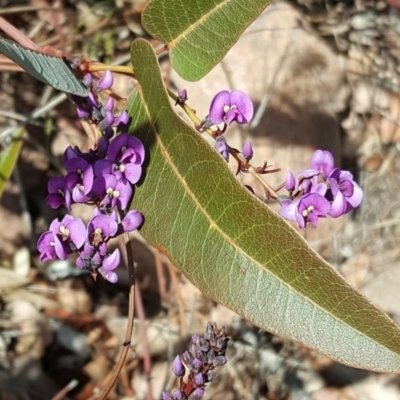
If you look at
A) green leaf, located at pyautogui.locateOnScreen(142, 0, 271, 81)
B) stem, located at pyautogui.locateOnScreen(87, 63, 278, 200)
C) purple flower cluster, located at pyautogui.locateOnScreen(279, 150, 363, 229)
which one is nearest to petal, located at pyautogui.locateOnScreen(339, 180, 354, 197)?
purple flower cluster, located at pyautogui.locateOnScreen(279, 150, 363, 229)

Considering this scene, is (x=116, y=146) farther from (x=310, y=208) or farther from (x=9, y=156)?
(x=9, y=156)

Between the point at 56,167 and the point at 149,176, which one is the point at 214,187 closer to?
the point at 149,176

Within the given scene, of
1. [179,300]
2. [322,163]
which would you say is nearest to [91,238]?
[322,163]

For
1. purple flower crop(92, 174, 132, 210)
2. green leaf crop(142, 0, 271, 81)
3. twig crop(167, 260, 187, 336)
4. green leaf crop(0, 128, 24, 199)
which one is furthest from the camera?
twig crop(167, 260, 187, 336)

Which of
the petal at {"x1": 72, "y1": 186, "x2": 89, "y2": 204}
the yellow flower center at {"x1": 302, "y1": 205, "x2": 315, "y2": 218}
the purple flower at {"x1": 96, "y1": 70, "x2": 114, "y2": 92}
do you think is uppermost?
the purple flower at {"x1": 96, "y1": 70, "x2": 114, "y2": 92}

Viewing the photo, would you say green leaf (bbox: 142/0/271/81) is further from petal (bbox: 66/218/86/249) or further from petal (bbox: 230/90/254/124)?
petal (bbox: 66/218/86/249)

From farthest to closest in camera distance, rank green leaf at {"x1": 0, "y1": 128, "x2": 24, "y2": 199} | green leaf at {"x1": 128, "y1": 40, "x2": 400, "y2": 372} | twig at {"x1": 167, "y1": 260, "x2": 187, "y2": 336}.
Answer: twig at {"x1": 167, "y1": 260, "x2": 187, "y2": 336} → green leaf at {"x1": 0, "y1": 128, "x2": 24, "y2": 199} → green leaf at {"x1": 128, "y1": 40, "x2": 400, "y2": 372}

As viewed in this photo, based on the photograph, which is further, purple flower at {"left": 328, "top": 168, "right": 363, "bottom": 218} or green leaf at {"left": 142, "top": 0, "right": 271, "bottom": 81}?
green leaf at {"left": 142, "top": 0, "right": 271, "bottom": 81}

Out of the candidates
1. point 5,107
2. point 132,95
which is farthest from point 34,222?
point 132,95
